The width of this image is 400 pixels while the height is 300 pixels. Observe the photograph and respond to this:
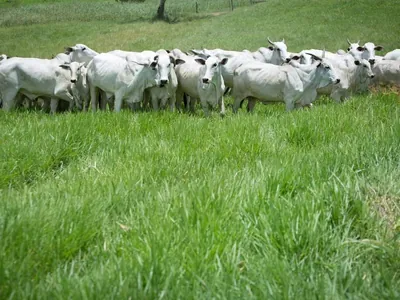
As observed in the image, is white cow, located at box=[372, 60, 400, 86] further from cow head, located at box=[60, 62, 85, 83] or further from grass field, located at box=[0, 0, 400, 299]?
cow head, located at box=[60, 62, 85, 83]

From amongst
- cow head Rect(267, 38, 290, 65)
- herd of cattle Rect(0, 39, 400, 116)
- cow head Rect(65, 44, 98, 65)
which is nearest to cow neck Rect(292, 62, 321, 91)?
herd of cattle Rect(0, 39, 400, 116)

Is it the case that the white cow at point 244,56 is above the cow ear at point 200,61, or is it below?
below

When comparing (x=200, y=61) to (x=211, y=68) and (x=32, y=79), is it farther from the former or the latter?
(x=32, y=79)

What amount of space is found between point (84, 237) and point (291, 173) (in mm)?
1772

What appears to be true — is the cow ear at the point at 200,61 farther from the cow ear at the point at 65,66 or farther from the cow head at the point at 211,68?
the cow ear at the point at 65,66

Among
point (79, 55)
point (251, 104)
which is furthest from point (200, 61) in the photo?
point (79, 55)

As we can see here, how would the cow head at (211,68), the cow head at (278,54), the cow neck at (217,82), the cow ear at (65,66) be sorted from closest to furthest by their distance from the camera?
the cow head at (211,68), the cow neck at (217,82), the cow ear at (65,66), the cow head at (278,54)

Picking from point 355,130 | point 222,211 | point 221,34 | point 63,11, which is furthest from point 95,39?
point 222,211

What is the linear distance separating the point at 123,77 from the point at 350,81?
5.90 meters

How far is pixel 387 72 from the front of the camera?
1270cm

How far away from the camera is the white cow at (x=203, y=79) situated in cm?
955

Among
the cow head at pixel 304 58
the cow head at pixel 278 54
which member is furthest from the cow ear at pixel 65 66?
the cow head at pixel 278 54

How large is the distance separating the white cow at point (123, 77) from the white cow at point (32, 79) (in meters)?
0.62

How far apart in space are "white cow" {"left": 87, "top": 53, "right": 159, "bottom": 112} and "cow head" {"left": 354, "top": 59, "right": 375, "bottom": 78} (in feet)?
18.4
